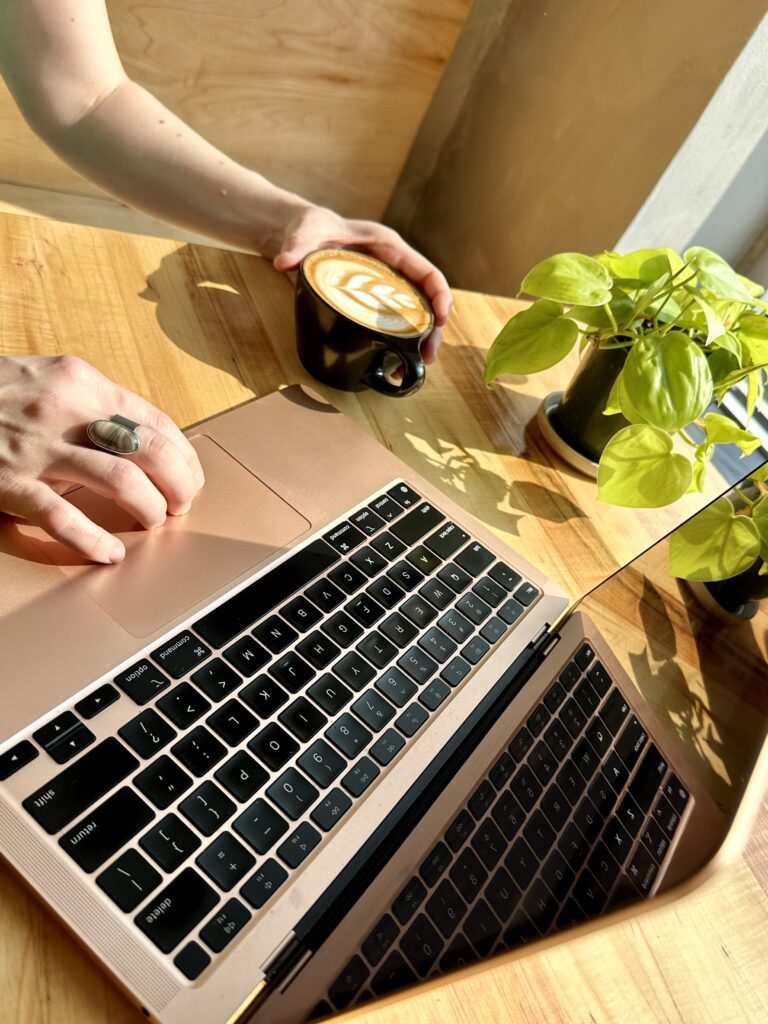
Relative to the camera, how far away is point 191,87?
1260 millimetres

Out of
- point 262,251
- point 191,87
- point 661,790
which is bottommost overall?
point 191,87

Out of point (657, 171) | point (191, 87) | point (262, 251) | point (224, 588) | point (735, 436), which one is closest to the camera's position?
point (224, 588)

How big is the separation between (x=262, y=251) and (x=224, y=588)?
1.46 ft

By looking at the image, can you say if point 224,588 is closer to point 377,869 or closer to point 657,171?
point 377,869

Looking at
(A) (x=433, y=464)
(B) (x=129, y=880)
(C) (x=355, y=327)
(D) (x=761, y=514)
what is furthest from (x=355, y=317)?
(B) (x=129, y=880)

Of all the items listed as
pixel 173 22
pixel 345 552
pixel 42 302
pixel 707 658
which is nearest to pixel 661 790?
pixel 707 658

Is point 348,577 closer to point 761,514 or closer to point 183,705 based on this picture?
point 183,705

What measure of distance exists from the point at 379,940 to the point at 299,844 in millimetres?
58

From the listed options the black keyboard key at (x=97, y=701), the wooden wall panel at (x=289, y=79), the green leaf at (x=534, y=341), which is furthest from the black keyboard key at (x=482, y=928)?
the wooden wall panel at (x=289, y=79)

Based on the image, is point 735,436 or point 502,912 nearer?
point 502,912

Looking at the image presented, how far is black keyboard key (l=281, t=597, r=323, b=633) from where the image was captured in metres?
0.46

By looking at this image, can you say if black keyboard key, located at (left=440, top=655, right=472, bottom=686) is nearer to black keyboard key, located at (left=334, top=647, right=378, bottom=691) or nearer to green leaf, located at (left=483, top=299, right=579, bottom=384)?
black keyboard key, located at (left=334, top=647, right=378, bottom=691)

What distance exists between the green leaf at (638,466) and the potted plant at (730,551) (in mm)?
64

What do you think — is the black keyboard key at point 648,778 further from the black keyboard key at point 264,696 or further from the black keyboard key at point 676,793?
the black keyboard key at point 264,696
